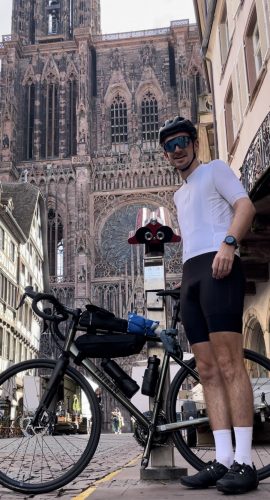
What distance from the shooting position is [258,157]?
9.09 metres

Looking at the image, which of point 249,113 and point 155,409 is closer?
point 155,409

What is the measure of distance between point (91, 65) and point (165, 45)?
19.0 feet

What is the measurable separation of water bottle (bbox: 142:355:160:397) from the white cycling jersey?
0.66 m

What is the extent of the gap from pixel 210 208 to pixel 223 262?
0.41 metres

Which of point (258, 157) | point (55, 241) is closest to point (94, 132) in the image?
point (55, 241)

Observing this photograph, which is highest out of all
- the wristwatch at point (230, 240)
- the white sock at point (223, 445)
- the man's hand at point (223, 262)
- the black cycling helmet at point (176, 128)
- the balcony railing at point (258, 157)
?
the balcony railing at point (258, 157)

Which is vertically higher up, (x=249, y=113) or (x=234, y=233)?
(x=249, y=113)

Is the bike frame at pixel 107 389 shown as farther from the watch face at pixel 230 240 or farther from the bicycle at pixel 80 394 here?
the watch face at pixel 230 240

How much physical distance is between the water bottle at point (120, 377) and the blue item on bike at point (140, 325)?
8.4 inches

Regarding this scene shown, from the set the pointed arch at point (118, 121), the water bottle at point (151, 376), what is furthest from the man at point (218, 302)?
the pointed arch at point (118, 121)

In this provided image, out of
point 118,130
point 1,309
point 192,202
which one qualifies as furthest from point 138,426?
point 118,130

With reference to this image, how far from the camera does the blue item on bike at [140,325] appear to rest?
3496mm

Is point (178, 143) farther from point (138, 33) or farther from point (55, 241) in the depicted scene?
point (138, 33)

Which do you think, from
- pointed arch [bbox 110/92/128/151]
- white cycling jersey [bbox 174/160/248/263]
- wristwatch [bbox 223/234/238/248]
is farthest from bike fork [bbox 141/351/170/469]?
pointed arch [bbox 110/92/128/151]
